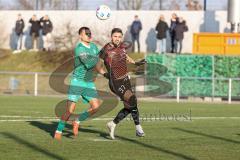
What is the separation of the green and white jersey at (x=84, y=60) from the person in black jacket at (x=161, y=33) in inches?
924

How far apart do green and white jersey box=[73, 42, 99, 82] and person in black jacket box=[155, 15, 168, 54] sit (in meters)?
23.5

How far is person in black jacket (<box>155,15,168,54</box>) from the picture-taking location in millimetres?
36797

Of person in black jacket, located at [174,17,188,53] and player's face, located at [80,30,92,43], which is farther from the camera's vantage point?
person in black jacket, located at [174,17,188,53]

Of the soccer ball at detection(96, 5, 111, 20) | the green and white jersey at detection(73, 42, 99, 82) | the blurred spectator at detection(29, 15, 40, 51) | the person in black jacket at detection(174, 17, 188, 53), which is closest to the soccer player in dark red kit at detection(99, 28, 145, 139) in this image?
the green and white jersey at detection(73, 42, 99, 82)

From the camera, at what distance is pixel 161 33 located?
37.3m

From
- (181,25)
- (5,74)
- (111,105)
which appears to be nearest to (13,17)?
(5,74)

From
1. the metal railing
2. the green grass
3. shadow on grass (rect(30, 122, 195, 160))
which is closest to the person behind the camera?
the green grass

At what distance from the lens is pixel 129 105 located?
539 inches

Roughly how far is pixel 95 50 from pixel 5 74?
24.9 metres

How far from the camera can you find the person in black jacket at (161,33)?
36.8 m

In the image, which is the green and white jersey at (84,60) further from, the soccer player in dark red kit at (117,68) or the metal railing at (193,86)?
the metal railing at (193,86)

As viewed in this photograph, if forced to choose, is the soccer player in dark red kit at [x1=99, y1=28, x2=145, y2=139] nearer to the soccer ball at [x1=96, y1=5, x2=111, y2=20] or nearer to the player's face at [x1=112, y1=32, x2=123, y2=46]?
the player's face at [x1=112, y1=32, x2=123, y2=46]

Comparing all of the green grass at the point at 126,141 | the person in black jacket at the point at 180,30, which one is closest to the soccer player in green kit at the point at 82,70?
the green grass at the point at 126,141

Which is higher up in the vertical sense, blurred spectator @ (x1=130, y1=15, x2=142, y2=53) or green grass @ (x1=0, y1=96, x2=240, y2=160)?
blurred spectator @ (x1=130, y1=15, x2=142, y2=53)
